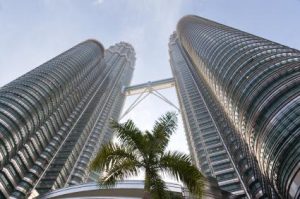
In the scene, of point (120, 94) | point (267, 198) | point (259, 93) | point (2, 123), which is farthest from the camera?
point (120, 94)

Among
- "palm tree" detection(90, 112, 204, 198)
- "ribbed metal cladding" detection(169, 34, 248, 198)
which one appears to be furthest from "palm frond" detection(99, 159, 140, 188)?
"ribbed metal cladding" detection(169, 34, 248, 198)

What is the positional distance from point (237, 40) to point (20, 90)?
46435mm

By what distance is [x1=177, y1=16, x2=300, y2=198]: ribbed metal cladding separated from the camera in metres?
34.9

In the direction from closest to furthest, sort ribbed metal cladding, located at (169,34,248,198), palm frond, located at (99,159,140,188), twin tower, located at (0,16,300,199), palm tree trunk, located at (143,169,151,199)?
palm tree trunk, located at (143,169,151,199) → palm frond, located at (99,159,140,188) → twin tower, located at (0,16,300,199) → ribbed metal cladding, located at (169,34,248,198)

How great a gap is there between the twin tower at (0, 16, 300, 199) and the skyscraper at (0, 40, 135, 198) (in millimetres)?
222

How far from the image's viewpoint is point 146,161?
16.2 metres

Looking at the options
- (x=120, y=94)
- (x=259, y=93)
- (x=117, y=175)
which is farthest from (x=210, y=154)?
(x=120, y=94)

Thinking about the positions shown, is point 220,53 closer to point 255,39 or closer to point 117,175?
point 255,39

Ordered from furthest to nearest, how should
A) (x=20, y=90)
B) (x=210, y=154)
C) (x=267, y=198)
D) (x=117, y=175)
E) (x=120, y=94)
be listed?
(x=120, y=94) < (x=210, y=154) < (x=20, y=90) < (x=267, y=198) < (x=117, y=175)

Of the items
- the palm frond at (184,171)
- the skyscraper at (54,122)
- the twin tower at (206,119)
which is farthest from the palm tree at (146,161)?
the skyscraper at (54,122)

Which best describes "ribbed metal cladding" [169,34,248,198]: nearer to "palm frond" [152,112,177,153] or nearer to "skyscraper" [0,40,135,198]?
"skyscraper" [0,40,135,198]

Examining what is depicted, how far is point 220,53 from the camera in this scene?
6862cm

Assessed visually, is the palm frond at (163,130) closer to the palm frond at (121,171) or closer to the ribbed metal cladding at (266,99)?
the palm frond at (121,171)

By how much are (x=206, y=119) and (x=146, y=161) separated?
76820mm
